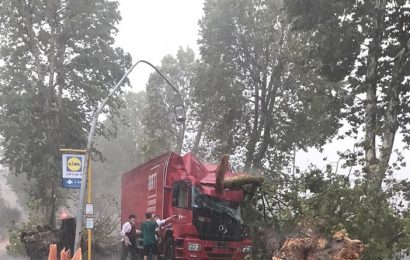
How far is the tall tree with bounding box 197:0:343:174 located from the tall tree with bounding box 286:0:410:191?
38.6 ft

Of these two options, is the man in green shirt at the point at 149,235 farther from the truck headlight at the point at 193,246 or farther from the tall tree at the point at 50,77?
the tall tree at the point at 50,77

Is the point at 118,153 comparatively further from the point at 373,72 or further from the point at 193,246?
the point at 193,246

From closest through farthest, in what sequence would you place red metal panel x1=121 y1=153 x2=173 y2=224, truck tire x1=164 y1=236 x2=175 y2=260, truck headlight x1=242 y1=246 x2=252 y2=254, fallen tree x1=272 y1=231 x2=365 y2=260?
fallen tree x1=272 y1=231 x2=365 y2=260 → truck headlight x1=242 y1=246 x2=252 y2=254 → truck tire x1=164 y1=236 x2=175 y2=260 → red metal panel x1=121 y1=153 x2=173 y2=224

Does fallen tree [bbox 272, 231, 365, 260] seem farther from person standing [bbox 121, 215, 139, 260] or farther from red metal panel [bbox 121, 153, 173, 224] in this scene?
red metal panel [bbox 121, 153, 173, 224]

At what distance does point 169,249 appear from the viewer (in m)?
16.3

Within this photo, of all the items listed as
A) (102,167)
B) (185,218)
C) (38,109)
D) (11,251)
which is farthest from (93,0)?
(102,167)

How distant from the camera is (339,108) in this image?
20922 millimetres

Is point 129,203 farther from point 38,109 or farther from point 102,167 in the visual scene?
point 102,167

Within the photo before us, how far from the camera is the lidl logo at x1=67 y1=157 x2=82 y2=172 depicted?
17109 millimetres

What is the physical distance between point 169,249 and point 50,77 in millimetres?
17325

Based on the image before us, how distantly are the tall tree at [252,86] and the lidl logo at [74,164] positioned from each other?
53.0 ft

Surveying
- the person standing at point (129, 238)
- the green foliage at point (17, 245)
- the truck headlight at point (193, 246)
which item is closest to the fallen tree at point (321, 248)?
the truck headlight at point (193, 246)

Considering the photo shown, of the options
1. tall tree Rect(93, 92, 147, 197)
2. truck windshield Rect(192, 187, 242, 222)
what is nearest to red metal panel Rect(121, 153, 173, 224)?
truck windshield Rect(192, 187, 242, 222)

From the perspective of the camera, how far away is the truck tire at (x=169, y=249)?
1594 centimetres
